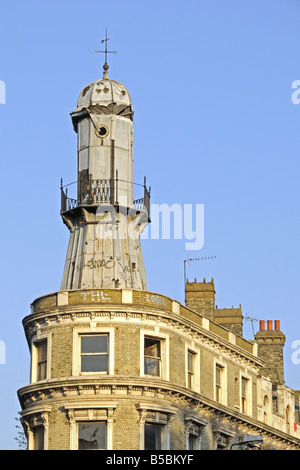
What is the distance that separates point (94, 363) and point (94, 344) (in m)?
0.90

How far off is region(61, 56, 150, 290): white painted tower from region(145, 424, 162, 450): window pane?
883 cm

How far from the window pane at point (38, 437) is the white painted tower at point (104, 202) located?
826 centimetres

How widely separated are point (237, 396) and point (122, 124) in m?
15.5

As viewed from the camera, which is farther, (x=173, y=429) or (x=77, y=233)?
(x=77, y=233)

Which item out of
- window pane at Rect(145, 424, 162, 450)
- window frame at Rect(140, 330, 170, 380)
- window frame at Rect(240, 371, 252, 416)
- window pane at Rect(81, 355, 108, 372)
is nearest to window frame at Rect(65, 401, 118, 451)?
window pane at Rect(81, 355, 108, 372)

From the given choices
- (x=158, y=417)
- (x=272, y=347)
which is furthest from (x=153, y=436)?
(x=272, y=347)

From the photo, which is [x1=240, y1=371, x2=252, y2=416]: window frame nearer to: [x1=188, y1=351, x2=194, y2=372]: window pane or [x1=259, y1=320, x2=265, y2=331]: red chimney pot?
[x1=188, y1=351, x2=194, y2=372]: window pane

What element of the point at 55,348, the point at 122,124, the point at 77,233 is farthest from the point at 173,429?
the point at 122,124

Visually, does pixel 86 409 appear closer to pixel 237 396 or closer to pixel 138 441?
pixel 138 441

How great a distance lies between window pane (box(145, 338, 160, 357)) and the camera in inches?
2618
